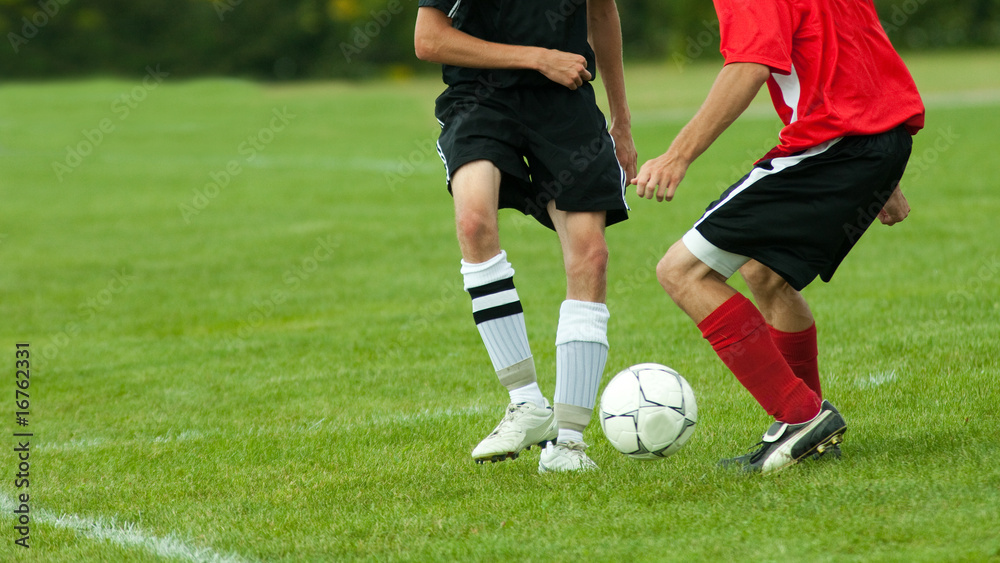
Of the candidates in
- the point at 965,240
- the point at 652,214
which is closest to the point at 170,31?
the point at 652,214

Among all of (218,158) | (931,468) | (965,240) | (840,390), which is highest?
(931,468)

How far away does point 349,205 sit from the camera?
47.2 ft

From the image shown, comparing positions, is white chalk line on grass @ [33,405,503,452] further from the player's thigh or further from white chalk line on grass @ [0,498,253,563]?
the player's thigh

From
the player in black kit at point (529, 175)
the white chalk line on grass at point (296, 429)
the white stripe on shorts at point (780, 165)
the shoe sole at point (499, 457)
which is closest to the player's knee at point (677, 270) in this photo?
the white stripe on shorts at point (780, 165)

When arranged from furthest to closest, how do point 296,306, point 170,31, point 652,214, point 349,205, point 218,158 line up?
point 170,31 < point 218,158 < point 349,205 < point 652,214 < point 296,306

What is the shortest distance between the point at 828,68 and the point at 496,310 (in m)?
1.45

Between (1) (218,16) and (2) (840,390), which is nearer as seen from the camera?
(2) (840,390)

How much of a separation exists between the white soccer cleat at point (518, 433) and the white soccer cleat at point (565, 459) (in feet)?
0.39

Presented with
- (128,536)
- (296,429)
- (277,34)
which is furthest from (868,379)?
(277,34)

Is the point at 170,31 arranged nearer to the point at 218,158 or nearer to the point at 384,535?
the point at 218,158

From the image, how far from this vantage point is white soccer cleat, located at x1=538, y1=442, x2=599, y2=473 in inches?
149

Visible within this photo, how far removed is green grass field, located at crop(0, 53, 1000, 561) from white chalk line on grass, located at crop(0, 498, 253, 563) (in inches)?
0.5

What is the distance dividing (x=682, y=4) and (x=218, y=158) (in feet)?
120

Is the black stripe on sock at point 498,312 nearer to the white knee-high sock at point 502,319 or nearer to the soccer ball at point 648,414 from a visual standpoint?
the white knee-high sock at point 502,319
